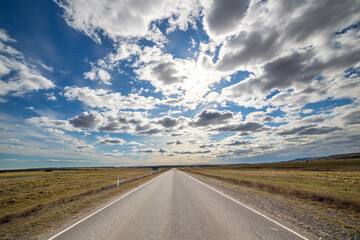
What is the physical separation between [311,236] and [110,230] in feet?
20.0

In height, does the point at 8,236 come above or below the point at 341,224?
above

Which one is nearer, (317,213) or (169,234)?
(169,234)

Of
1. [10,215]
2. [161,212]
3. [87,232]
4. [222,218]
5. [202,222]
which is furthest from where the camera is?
[10,215]

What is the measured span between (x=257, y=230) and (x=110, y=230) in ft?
15.1

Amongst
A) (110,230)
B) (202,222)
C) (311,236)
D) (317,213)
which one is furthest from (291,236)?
(110,230)

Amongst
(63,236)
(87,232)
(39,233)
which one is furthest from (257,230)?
(39,233)

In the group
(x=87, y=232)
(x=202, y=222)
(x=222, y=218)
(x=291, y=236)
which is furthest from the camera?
(x=222, y=218)

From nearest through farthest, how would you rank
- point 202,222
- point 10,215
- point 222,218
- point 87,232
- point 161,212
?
point 87,232 → point 202,222 → point 222,218 → point 161,212 → point 10,215

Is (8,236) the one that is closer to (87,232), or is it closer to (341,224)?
(87,232)

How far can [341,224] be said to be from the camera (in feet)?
21.0

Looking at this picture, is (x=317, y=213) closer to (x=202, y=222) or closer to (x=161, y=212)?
(x=202, y=222)

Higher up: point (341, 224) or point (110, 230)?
point (110, 230)

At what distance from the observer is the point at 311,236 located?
5.06 m

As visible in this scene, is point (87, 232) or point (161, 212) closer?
point (87, 232)
